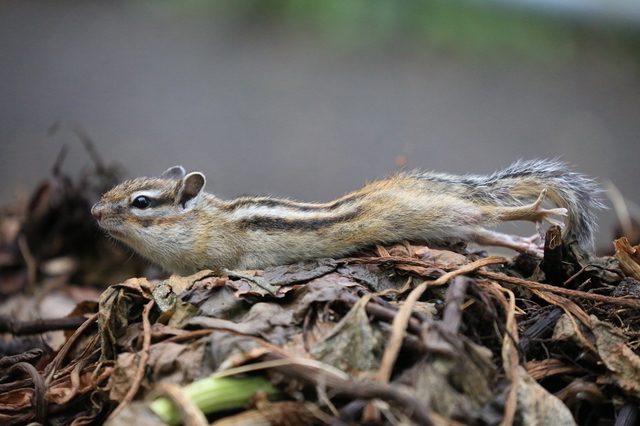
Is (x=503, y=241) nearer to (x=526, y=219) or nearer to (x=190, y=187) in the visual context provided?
(x=526, y=219)

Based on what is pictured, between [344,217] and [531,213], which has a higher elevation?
[531,213]

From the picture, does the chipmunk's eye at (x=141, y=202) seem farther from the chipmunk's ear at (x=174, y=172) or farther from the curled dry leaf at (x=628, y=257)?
the curled dry leaf at (x=628, y=257)

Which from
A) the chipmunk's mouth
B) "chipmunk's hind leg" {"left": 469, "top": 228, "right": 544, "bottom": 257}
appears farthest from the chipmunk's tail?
the chipmunk's mouth

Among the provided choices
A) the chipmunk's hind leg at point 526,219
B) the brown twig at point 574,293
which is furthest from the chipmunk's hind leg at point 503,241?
the brown twig at point 574,293

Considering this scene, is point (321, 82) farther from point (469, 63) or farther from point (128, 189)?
point (128, 189)

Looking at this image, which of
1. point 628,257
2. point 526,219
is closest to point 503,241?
point 526,219

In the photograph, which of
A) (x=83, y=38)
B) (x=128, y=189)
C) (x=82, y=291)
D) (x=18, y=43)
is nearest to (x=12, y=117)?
(x=18, y=43)
